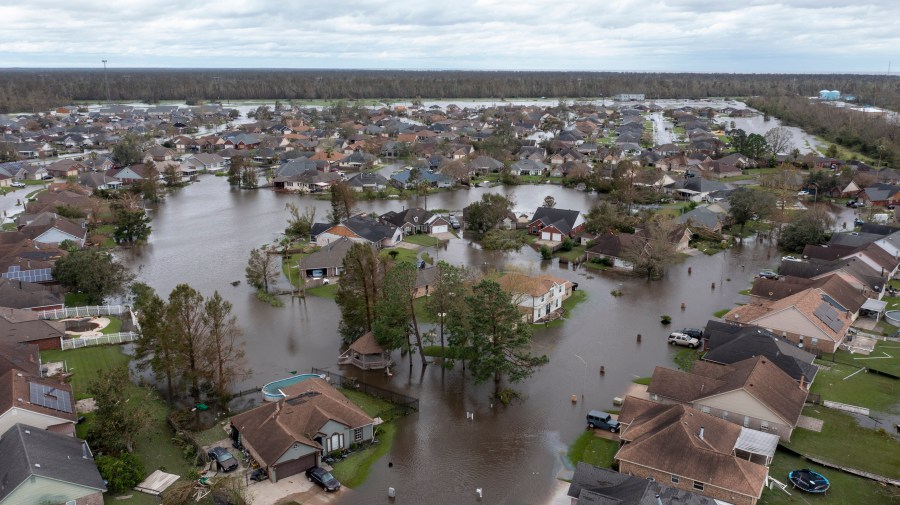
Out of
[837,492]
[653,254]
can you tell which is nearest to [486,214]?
[653,254]

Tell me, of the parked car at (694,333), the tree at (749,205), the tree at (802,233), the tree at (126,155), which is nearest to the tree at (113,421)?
the parked car at (694,333)

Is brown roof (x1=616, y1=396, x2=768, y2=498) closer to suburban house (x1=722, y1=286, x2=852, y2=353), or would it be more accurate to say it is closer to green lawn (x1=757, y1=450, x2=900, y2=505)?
green lawn (x1=757, y1=450, x2=900, y2=505)

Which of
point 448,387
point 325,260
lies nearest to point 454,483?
point 448,387

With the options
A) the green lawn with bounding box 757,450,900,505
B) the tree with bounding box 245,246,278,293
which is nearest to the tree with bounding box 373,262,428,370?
the tree with bounding box 245,246,278,293

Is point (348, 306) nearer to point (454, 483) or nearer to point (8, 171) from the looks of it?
point (454, 483)

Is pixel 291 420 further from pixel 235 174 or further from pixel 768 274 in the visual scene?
pixel 235 174

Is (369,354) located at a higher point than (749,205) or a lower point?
lower
